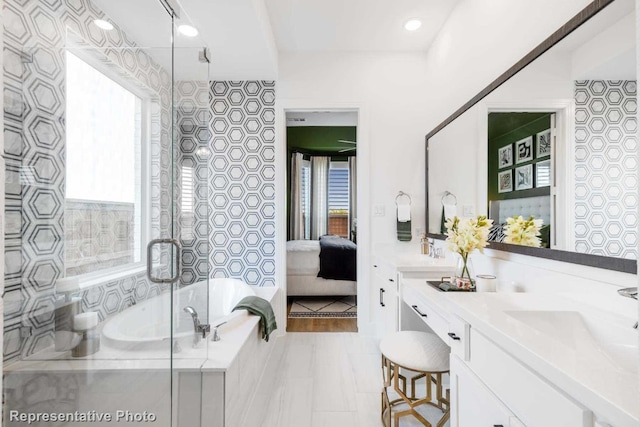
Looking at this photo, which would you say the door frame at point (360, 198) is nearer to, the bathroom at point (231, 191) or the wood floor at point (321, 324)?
the bathroom at point (231, 191)

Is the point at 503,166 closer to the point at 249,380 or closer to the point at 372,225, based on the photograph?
the point at 372,225

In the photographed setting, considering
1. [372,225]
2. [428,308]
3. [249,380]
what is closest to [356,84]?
[372,225]

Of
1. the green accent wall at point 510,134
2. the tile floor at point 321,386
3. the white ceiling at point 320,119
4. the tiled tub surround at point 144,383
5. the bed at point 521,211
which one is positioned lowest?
the tile floor at point 321,386

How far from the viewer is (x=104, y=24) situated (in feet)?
5.55

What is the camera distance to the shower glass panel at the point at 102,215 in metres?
1.17

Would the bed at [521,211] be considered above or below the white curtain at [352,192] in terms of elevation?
below

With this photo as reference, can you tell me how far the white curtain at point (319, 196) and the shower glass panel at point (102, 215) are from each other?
14.4ft

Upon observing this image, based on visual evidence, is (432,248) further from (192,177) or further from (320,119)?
(320,119)

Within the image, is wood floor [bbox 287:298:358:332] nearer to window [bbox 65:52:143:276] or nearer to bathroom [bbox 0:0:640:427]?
bathroom [bbox 0:0:640:427]

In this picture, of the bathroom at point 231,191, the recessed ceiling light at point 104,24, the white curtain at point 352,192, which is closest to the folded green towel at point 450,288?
the bathroom at point 231,191

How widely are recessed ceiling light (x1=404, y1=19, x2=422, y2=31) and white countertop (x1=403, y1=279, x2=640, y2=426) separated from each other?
2327mm

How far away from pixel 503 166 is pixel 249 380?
6.37ft

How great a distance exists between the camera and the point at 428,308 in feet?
5.15

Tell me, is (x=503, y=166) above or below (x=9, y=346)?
above
